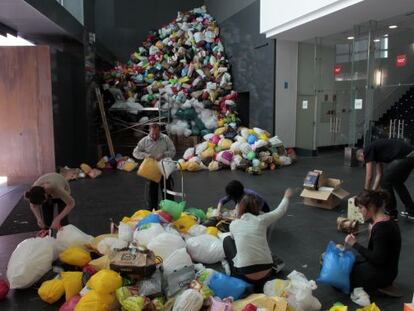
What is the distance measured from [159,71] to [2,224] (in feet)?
24.3

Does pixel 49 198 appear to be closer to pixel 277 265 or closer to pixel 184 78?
pixel 277 265

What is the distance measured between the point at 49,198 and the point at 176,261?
5.38ft

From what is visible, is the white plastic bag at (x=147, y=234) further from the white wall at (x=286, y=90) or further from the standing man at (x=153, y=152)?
the white wall at (x=286, y=90)

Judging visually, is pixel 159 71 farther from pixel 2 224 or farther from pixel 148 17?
pixel 2 224

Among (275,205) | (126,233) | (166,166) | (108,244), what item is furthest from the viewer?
(275,205)

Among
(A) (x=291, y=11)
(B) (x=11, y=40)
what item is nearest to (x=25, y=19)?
(B) (x=11, y=40)

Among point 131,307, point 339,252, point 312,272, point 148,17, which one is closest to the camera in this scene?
point 131,307

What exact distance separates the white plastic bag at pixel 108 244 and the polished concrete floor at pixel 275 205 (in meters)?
0.59

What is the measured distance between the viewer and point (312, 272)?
318 centimetres

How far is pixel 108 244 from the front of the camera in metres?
3.23

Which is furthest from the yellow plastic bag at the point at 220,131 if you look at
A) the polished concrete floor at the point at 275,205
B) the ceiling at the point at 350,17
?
the ceiling at the point at 350,17

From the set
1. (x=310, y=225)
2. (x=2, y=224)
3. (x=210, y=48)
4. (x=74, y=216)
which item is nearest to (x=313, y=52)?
(x=210, y=48)

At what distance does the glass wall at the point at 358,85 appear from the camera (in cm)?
852

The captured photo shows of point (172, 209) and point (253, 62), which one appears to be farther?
point (253, 62)
